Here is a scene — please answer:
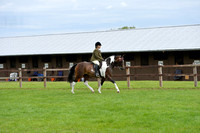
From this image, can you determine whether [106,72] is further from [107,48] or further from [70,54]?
[70,54]

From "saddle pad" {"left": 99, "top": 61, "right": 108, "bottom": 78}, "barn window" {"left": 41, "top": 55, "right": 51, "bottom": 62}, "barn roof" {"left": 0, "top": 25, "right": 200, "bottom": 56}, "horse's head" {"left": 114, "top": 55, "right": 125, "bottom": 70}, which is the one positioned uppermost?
"barn roof" {"left": 0, "top": 25, "right": 200, "bottom": 56}

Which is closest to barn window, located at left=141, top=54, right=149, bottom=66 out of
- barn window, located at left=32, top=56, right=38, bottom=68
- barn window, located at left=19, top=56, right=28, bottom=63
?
barn window, located at left=32, top=56, right=38, bottom=68

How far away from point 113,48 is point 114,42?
2093mm

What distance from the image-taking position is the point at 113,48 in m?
30.8

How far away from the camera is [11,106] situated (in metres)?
11.7

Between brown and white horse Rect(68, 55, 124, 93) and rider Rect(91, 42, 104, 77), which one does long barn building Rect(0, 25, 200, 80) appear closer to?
brown and white horse Rect(68, 55, 124, 93)

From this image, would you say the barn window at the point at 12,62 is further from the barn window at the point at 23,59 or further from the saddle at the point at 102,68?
the saddle at the point at 102,68

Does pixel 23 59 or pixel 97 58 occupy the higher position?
pixel 23 59

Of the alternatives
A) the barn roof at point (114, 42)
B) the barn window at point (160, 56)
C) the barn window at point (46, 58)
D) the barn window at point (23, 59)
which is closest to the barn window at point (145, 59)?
the barn window at point (160, 56)

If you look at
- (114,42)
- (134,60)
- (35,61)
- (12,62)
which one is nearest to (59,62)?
(35,61)

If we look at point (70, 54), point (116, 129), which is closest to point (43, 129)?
point (116, 129)

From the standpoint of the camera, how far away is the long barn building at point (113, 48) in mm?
28734

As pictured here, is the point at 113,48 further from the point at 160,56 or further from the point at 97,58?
the point at 97,58

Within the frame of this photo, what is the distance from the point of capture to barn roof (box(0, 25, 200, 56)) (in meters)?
28.9
